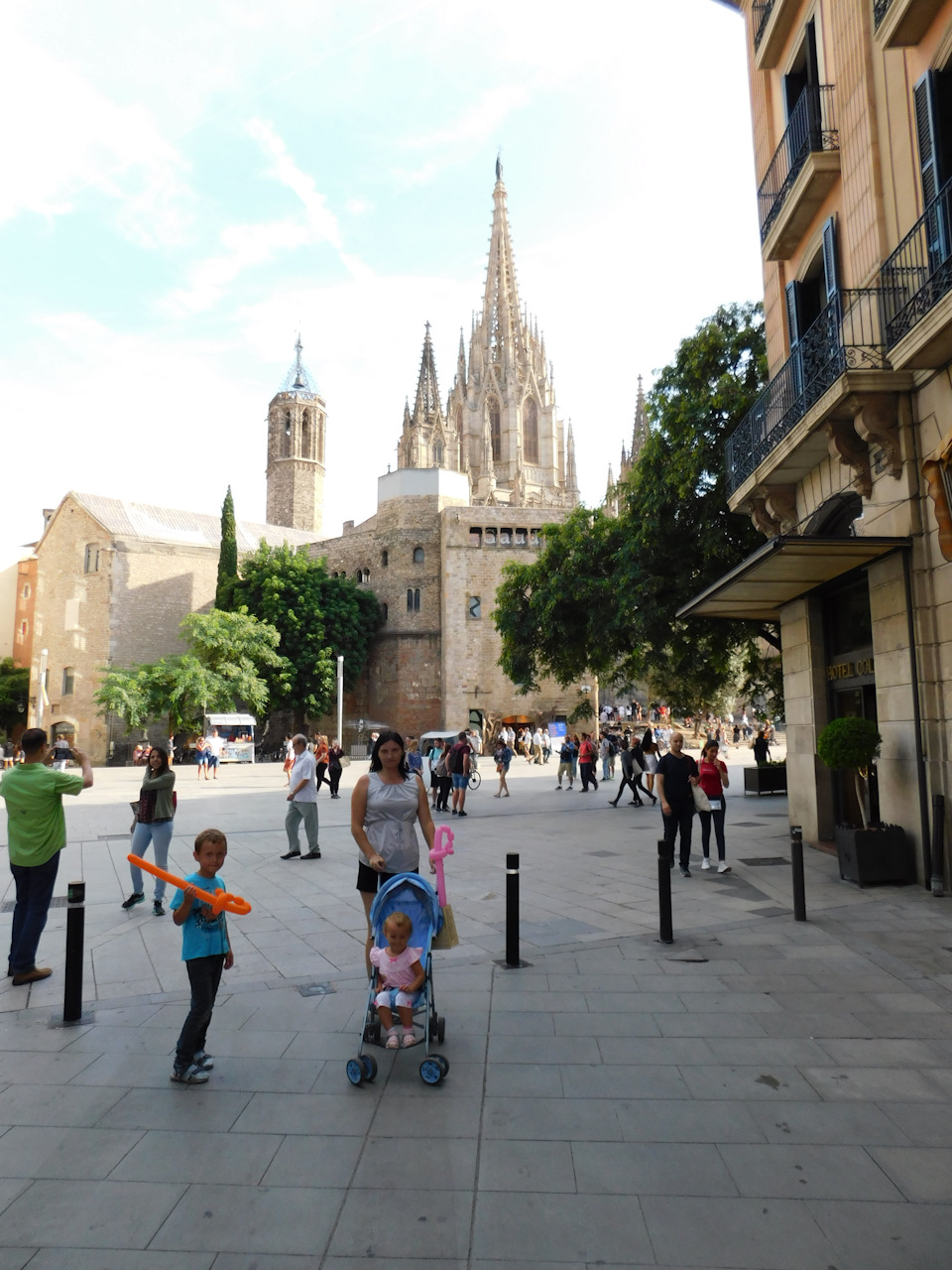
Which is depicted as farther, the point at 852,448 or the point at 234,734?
the point at 234,734

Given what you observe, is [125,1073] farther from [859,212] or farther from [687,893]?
[859,212]

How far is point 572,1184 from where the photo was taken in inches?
128

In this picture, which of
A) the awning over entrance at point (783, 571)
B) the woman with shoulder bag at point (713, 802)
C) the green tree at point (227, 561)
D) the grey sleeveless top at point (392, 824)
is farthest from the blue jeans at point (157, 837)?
the green tree at point (227, 561)

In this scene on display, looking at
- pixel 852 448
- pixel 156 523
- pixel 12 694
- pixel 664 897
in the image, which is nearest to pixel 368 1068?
pixel 664 897

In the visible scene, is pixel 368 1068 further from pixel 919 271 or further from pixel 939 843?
pixel 919 271

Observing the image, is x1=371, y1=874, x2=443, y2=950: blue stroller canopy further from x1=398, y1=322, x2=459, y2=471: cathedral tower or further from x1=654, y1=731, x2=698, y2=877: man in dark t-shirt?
x1=398, y1=322, x2=459, y2=471: cathedral tower

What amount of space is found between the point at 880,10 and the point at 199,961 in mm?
11054

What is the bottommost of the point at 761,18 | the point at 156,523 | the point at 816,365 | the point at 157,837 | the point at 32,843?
the point at 157,837

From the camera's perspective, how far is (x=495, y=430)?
3351 inches

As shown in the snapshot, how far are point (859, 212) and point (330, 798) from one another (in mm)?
15994

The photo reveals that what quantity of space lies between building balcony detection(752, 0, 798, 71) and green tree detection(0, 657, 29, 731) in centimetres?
5281

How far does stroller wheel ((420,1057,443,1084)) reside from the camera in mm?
4094

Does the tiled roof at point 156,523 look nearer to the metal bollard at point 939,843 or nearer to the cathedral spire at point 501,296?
the cathedral spire at point 501,296

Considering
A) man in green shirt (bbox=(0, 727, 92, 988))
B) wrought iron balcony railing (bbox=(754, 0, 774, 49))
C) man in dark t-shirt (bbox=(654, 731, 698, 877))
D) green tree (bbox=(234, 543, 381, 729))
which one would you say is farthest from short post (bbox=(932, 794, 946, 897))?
green tree (bbox=(234, 543, 381, 729))
